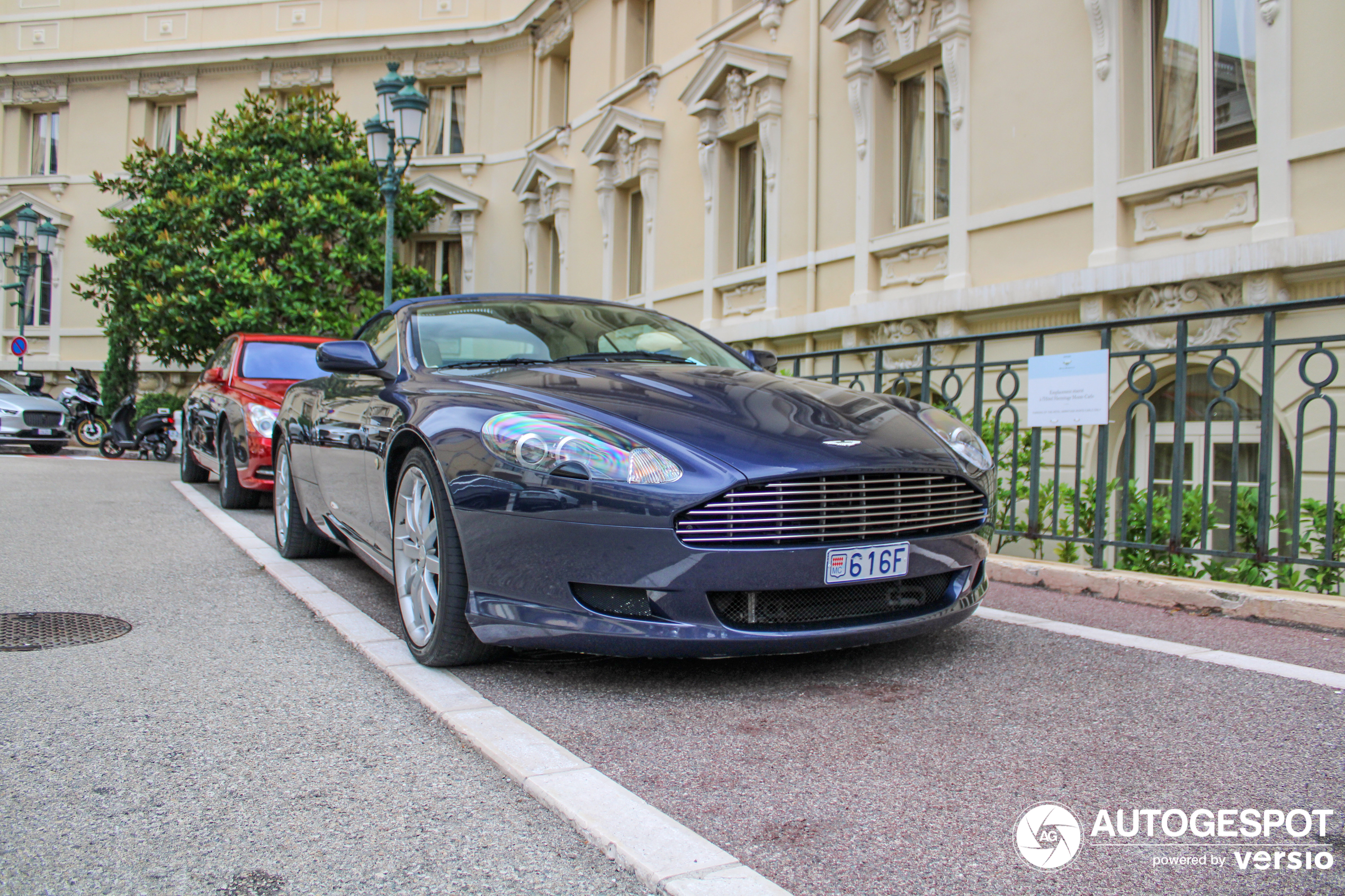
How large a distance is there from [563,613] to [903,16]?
9.89 meters

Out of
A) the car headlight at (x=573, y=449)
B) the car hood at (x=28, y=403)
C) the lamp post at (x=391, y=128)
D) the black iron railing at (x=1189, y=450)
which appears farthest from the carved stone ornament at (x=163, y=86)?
the car headlight at (x=573, y=449)

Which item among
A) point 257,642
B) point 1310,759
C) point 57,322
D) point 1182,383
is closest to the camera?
point 1310,759

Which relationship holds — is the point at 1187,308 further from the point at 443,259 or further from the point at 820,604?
the point at 443,259

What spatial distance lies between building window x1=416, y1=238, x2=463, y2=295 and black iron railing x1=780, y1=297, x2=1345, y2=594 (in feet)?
49.4

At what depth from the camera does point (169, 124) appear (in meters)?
24.2

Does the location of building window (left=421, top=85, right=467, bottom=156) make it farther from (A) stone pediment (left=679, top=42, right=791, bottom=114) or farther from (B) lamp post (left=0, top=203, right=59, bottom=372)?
(B) lamp post (left=0, top=203, right=59, bottom=372)

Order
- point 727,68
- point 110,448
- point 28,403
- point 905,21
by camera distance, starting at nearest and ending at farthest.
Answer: point 905,21 → point 727,68 → point 110,448 → point 28,403

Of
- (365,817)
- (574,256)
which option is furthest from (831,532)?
(574,256)

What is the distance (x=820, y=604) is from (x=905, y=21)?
9585mm

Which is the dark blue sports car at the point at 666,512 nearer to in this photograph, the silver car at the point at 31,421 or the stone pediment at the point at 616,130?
the stone pediment at the point at 616,130

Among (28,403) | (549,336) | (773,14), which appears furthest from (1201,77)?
(28,403)

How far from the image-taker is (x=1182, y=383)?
→ 5.11 meters

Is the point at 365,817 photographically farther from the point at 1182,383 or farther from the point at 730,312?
the point at 730,312

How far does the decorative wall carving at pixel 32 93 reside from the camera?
81.1 feet
